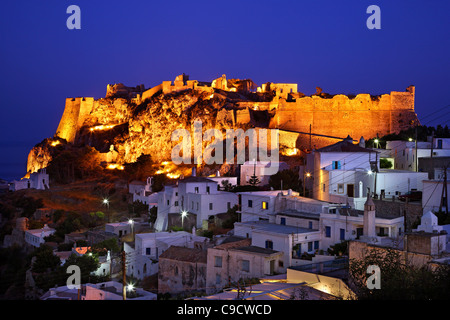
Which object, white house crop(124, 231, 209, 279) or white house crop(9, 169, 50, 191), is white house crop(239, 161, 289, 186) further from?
white house crop(9, 169, 50, 191)

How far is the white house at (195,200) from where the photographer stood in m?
31.1

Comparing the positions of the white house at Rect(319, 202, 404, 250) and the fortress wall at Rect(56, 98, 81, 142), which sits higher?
the fortress wall at Rect(56, 98, 81, 142)

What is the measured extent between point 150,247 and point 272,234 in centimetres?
827

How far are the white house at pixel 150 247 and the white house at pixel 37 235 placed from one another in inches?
477

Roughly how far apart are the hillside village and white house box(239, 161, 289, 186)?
80 millimetres

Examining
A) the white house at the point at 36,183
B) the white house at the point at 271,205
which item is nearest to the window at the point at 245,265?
the white house at the point at 271,205

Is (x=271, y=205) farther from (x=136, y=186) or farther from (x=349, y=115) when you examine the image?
(x=136, y=186)

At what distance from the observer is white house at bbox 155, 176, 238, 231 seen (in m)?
31.1

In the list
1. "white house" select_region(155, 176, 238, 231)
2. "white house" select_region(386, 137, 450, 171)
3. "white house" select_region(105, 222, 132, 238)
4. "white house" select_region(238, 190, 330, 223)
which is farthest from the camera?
"white house" select_region(105, 222, 132, 238)

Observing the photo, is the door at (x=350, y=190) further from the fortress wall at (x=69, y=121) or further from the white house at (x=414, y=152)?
the fortress wall at (x=69, y=121)

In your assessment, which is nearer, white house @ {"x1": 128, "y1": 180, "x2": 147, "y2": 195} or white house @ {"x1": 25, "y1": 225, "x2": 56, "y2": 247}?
white house @ {"x1": 25, "y1": 225, "x2": 56, "y2": 247}

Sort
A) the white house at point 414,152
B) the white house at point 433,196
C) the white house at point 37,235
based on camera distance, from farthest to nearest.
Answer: the white house at point 37,235 → the white house at point 414,152 → the white house at point 433,196

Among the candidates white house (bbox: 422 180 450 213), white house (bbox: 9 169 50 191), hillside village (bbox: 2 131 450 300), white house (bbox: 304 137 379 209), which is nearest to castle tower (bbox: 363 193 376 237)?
hillside village (bbox: 2 131 450 300)
